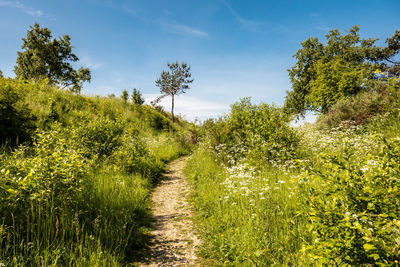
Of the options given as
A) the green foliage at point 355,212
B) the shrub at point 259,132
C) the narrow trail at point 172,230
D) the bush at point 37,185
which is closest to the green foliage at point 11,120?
the bush at point 37,185

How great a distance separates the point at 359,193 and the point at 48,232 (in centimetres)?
514

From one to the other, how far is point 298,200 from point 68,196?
513 centimetres

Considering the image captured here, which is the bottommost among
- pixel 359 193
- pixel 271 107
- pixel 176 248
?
pixel 176 248

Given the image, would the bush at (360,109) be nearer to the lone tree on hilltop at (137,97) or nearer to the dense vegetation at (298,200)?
the dense vegetation at (298,200)

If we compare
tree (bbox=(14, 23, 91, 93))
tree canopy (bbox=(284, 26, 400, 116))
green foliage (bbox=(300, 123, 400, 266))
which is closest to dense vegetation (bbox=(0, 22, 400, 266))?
green foliage (bbox=(300, 123, 400, 266))

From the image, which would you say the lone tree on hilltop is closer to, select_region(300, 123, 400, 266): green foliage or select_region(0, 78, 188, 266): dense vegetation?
select_region(0, 78, 188, 266): dense vegetation

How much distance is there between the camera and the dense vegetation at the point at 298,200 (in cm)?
205

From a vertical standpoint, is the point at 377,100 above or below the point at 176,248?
above

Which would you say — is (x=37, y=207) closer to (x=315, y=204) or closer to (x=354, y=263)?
(x=315, y=204)

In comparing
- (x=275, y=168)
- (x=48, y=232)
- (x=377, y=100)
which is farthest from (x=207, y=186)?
(x=377, y=100)

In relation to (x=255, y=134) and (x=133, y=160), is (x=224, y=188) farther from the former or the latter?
(x=133, y=160)

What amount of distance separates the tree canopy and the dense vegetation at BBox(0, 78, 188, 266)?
1836cm

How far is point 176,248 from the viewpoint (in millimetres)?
4273

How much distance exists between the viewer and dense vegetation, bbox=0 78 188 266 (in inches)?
121
